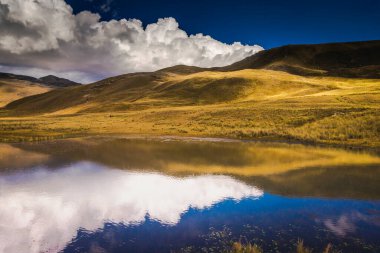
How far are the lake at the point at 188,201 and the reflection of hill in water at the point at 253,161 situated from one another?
0.08 metres

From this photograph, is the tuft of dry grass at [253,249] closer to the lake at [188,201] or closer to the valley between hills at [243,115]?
the lake at [188,201]

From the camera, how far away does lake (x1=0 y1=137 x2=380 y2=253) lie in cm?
1305

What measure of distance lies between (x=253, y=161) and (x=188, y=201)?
480 inches

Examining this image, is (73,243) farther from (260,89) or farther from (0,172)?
(260,89)

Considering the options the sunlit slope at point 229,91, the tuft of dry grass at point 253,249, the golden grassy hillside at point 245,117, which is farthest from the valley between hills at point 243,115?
the tuft of dry grass at point 253,249

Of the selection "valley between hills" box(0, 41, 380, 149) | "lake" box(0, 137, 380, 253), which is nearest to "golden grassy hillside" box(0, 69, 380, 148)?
"valley between hills" box(0, 41, 380, 149)

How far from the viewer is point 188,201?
18.2m

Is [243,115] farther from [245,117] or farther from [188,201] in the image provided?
[188,201]

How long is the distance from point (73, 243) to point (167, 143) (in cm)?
2923

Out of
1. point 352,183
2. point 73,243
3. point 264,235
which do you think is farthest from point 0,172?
point 352,183

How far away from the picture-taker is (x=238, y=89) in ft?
361

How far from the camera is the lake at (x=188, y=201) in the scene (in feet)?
42.8

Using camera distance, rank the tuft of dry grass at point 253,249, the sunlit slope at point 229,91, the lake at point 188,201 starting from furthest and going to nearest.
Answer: the sunlit slope at point 229,91 < the lake at point 188,201 < the tuft of dry grass at point 253,249

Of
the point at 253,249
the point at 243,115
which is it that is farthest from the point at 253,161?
the point at 243,115
